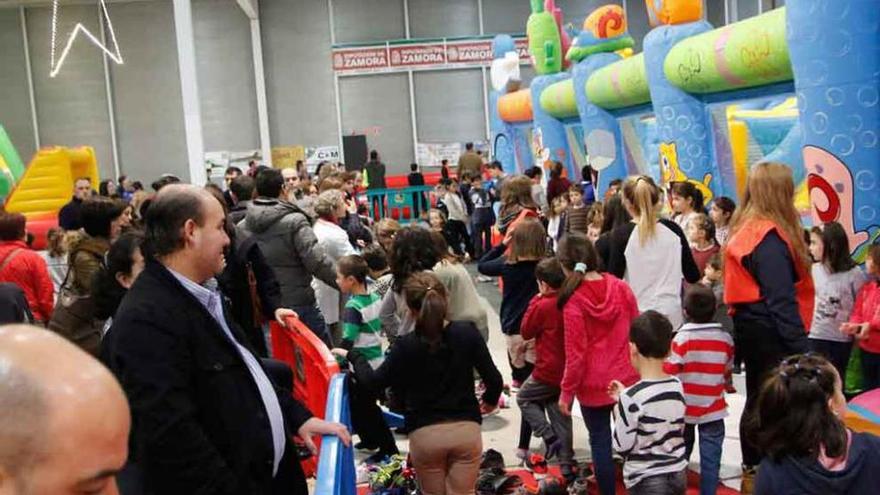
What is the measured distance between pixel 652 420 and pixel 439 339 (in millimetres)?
902

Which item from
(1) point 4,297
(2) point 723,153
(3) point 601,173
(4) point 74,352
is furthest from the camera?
(3) point 601,173

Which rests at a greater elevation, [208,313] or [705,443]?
[208,313]

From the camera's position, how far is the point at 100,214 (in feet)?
14.3

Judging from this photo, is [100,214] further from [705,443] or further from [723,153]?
[723,153]

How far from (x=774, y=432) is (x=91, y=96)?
A: 2277 centimetres

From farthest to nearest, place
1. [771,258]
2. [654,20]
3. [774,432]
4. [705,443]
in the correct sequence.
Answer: [654,20]
[705,443]
[771,258]
[774,432]

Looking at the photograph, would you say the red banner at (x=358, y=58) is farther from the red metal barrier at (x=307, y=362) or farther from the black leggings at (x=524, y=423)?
the black leggings at (x=524, y=423)

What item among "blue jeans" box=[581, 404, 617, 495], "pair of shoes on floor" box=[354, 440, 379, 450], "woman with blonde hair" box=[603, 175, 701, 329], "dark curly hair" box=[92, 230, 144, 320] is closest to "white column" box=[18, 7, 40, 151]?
"pair of shoes on floor" box=[354, 440, 379, 450]

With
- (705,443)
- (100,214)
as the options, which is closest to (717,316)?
(705,443)

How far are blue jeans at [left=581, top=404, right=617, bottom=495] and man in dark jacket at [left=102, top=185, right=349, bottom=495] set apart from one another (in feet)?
7.15

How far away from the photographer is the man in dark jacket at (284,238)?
5336mm

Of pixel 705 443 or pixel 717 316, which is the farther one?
pixel 717 316

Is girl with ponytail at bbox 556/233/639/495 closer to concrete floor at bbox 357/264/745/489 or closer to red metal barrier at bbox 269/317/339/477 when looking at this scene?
concrete floor at bbox 357/264/745/489

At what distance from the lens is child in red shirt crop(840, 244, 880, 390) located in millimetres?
4590
